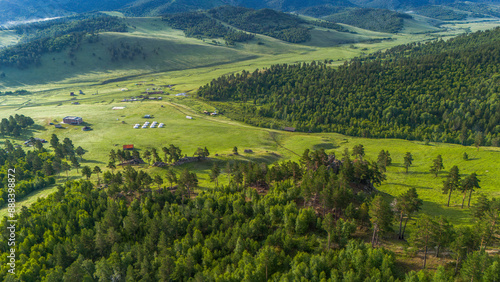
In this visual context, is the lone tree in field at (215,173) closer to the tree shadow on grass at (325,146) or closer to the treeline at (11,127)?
the tree shadow on grass at (325,146)

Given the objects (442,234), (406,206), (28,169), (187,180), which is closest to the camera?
(442,234)

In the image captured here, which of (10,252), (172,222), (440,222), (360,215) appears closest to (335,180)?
(360,215)

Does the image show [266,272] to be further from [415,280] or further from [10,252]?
[10,252]

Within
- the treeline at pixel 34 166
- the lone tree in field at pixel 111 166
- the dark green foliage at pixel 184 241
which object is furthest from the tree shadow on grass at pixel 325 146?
the treeline at pixel 34 166

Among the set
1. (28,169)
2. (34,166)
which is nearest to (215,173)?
(34,166)

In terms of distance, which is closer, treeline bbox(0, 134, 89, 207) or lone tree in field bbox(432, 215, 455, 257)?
lone tree in field bbox(432, 215, 455, 257)

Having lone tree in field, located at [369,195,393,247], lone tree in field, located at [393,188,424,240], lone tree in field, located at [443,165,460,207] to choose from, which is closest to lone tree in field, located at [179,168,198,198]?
lone tree in field, located at [369,195,393,247]

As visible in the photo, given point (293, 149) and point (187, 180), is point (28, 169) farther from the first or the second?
point (293, 149)

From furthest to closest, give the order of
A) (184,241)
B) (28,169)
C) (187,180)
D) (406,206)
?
1. (28,169)
2. (187,180)
3. (184,241)
4. (406,206)

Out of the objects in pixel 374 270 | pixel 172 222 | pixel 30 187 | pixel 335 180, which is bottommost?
pixel 30 187

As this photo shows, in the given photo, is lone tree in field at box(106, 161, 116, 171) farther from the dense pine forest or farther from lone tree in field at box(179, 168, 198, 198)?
lone tree in field at box(179, 168, 198, 198)

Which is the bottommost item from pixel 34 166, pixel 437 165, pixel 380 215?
pixel 34 166
